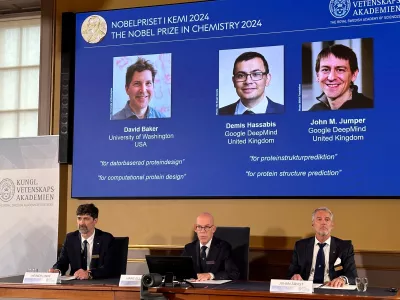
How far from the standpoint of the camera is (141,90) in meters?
6.35

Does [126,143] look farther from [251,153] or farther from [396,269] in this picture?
[396,269]

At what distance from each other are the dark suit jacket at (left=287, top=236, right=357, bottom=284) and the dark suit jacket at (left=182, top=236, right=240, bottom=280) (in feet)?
1.39

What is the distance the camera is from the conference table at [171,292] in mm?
4062

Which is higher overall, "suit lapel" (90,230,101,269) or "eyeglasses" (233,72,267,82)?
"eyeglasses" (233,72,267,82)

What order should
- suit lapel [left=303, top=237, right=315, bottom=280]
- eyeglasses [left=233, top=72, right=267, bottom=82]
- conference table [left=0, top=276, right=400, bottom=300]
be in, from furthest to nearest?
eyeglasses [left=233, top=72, right=267, bottom=82] < suit lapel [left=303, top=237, right=315, bottom=280] < conference table [left=0, top=276, right=400, bottom=300]

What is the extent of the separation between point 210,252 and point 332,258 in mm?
903

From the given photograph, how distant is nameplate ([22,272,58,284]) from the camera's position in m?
4.68

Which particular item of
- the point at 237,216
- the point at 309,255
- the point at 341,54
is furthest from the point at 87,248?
the point at 341,54

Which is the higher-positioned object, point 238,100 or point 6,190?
point 238,100

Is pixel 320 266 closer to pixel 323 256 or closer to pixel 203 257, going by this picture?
pixel 323 256

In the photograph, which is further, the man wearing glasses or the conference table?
the man wearing glasses

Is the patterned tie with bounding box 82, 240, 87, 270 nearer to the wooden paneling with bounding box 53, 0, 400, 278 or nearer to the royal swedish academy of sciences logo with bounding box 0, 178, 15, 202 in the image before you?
the wooden paneling with bounding box 53, 0, 400, 278

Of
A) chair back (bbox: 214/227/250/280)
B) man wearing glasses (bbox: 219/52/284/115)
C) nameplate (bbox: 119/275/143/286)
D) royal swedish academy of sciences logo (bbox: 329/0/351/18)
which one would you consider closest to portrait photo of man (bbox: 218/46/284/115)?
man wearing glasses (bbox: 219/52/284/115)

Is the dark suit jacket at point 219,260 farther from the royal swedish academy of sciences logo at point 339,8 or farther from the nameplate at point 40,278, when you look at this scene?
the royal swedish academy of sciences logo at point 339,8
